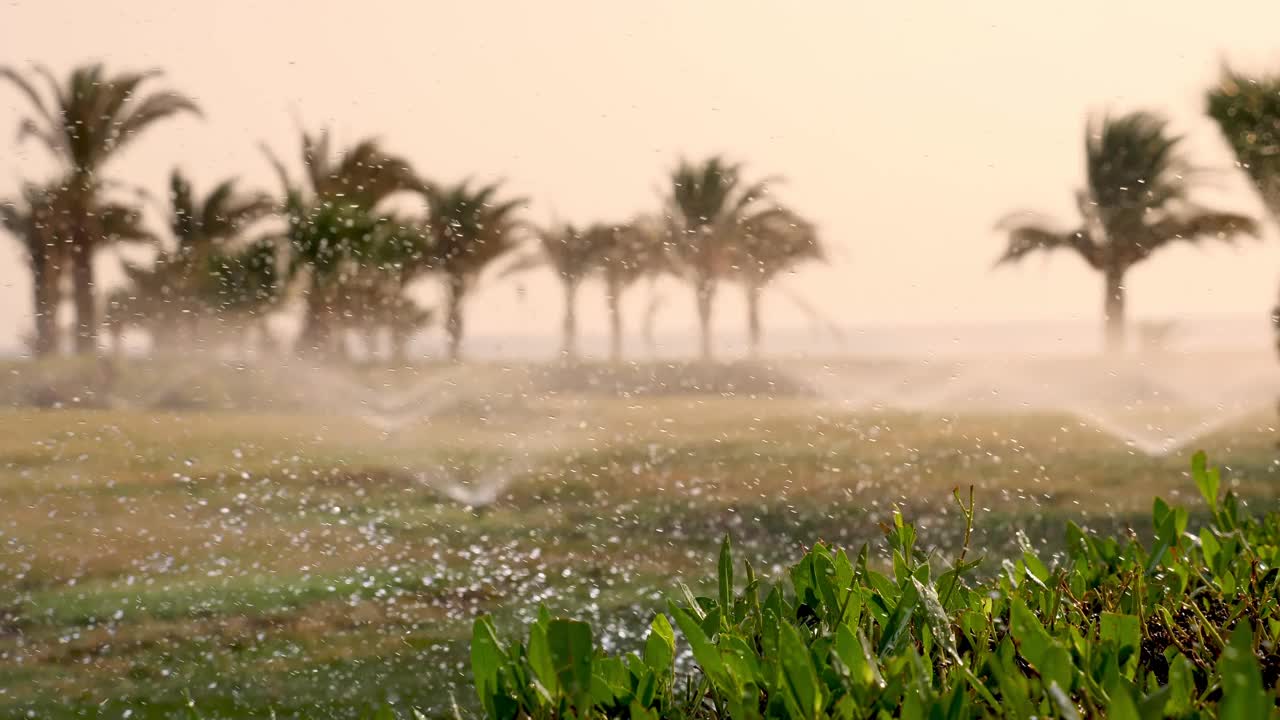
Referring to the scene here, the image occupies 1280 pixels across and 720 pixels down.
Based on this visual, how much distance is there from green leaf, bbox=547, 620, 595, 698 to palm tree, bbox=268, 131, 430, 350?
14.6 m

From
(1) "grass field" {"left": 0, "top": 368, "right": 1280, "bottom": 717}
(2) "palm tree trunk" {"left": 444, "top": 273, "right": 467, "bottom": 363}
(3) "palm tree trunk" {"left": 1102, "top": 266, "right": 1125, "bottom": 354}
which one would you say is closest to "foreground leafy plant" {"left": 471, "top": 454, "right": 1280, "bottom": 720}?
(1) "grass field" {"left": 0, "top": 368, "right": 1280, "bottom": 717}

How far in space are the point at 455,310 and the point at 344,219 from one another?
1.90m

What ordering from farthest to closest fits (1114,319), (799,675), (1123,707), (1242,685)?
(1114,319) → (799,675) → (1123,707) → (1242,685)

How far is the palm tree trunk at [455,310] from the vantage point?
16.5 metres

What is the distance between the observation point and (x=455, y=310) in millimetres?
16812

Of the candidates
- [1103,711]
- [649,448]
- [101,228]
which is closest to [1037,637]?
[1103,711]

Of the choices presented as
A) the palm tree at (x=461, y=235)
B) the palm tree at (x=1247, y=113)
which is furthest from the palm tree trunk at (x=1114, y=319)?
the palm tree at (x=461, y=235)

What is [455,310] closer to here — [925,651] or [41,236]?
[41,236]

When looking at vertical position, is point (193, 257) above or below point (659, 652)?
above

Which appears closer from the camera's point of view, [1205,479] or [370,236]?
[1205,479]

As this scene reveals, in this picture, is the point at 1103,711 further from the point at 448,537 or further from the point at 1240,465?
the point at 1240,465

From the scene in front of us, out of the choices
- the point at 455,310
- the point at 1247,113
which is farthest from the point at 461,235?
the point at 1247,113

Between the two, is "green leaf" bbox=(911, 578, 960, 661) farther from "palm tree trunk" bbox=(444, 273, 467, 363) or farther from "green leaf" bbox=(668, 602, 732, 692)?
"palm tree trunk" bbox=(444, 273, 467, 363)

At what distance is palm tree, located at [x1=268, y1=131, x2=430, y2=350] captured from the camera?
50.8 ft
